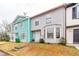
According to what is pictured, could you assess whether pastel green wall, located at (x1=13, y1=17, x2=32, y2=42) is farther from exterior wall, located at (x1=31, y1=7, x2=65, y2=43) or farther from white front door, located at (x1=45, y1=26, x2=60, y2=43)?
white front door, located at (x1=45, y1=26, x2=60, y2=43)

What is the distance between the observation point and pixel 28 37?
11.8 feet

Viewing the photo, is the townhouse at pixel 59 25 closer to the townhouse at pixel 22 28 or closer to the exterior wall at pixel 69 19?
the exterior wall at pixel 69 19

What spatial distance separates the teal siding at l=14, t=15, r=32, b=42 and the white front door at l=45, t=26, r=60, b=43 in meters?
0.39

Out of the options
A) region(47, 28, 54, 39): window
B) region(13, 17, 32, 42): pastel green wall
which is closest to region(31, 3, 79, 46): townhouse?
region(47, 28, 54, 39): window

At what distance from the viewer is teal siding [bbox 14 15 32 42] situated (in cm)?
357

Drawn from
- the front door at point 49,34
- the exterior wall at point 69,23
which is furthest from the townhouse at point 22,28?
the exterior wall at point 69,23

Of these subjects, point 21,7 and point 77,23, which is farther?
point 21,7

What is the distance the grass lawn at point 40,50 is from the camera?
10.7 feet

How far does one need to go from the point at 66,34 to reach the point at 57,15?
0.44 m

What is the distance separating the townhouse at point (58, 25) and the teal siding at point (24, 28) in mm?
35

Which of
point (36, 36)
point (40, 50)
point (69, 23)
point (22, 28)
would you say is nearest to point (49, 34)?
point (36, 36)

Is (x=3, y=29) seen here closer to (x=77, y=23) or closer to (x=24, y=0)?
(x=24, y=0)

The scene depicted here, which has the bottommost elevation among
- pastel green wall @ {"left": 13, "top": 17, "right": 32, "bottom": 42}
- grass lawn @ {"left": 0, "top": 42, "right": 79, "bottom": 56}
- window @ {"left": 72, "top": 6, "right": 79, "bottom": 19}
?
grass lawn @ {"left": 0, "top": 42, "right": 79, "bottom": 56}

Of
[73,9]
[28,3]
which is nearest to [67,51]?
[73,9]
